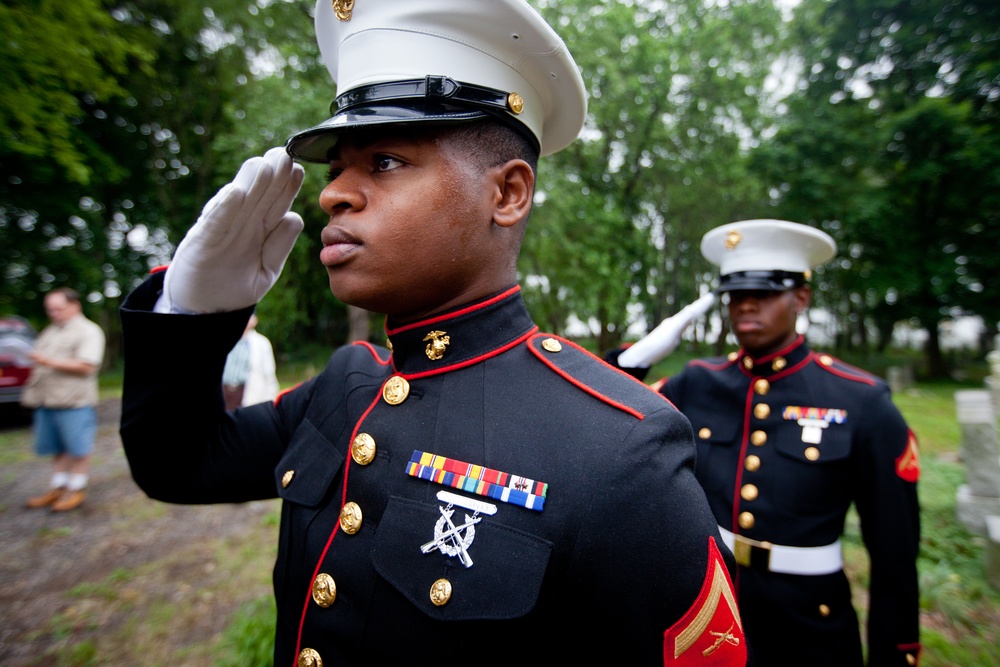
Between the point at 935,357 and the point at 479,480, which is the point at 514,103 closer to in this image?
the point at 479,480

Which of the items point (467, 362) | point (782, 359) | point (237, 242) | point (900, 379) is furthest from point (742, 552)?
point (900, 379)

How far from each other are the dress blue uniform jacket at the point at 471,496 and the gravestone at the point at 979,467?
5718 millimetres

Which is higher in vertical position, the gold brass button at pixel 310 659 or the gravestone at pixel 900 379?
the gold brass button at pixel 310 659

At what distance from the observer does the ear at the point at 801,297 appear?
2881 millimetres

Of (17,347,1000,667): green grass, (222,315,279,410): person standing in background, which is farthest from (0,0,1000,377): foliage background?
(17,347,1000,667): green grass

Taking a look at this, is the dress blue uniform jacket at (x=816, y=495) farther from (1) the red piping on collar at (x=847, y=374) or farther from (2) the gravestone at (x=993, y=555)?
(2) the gravestone at (x=993, y=555)

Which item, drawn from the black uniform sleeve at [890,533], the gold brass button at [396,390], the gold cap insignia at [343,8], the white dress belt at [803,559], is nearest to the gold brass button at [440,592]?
the gold brass button at [396,390]

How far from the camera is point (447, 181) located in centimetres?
119

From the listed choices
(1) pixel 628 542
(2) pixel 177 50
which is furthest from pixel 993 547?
(2) pixel 177 50

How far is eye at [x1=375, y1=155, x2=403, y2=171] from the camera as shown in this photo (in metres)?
1.19

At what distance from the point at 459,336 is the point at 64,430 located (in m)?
5.95

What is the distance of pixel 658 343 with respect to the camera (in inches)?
89.0

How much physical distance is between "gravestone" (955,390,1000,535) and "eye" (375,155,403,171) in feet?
20.8

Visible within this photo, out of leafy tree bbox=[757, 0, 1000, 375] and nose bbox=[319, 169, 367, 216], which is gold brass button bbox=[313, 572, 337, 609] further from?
leafy tree bbox=[757, 0, 1000, 375]
